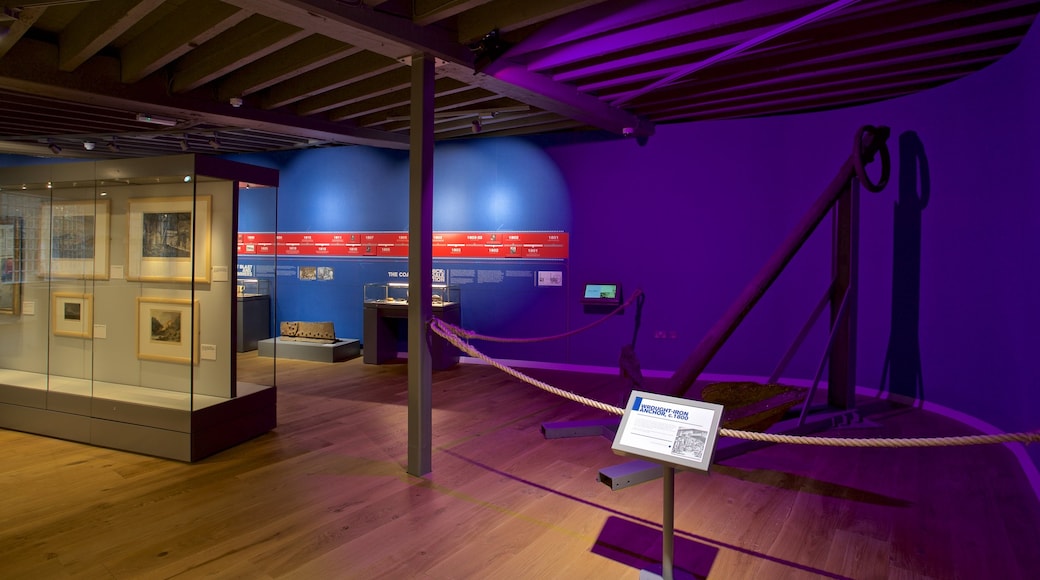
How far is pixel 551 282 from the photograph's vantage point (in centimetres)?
793

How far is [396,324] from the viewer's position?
854cm

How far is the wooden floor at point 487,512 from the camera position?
2830 millimetres

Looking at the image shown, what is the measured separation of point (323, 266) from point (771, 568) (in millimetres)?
8044

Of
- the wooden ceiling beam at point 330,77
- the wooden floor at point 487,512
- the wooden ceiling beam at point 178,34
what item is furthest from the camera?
the wooden ceiling beam at point 330,77

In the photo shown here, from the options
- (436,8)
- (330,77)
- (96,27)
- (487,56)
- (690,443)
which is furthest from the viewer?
(330,77)

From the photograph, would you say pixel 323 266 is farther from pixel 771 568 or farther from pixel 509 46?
pixel 771 568

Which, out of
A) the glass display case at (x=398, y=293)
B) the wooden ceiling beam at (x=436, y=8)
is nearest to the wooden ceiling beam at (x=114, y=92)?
the glass display case at (x=398, y=293)

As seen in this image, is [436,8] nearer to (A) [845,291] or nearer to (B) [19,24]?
(B) [19,24]

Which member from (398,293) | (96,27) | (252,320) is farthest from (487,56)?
(252,320)

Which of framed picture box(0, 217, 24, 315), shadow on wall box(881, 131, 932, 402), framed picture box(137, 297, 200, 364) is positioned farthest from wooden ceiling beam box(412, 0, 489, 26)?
shadow on wall box(881, 131, 932, 402)

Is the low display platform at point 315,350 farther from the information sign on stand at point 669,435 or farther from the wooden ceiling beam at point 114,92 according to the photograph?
the information sign on stand at point 669,435

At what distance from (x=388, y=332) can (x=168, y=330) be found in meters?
4.02

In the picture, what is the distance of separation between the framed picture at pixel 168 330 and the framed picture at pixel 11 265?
163 centimetres

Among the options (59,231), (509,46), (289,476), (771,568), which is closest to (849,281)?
(771,568)
